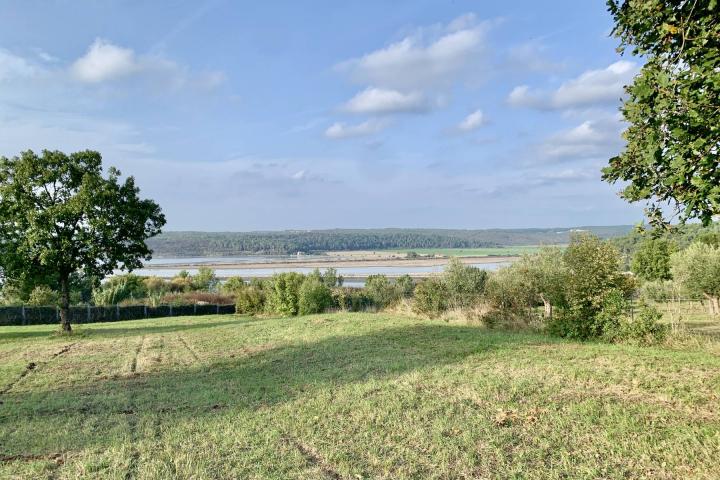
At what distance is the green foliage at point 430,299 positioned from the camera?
2433cm

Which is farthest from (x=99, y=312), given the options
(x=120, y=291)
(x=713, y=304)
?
(x=713, y=304)

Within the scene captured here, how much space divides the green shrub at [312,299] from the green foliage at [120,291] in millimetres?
21470

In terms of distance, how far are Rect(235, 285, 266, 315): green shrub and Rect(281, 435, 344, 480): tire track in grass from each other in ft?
88.1

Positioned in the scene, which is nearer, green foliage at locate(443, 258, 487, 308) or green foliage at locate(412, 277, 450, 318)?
green foliage at locate(412, 277, 450, 318)

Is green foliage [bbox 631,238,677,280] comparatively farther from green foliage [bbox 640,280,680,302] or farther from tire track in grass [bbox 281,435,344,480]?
tire track in grass [bbox 281,435,344,480]

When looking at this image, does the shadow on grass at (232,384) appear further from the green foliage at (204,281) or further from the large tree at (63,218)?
the green foliage at (204,281)

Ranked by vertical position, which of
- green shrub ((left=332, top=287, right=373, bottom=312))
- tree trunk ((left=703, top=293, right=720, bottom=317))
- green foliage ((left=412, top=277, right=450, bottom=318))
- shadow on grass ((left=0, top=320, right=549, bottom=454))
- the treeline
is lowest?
tree trunk ((left=703, top=293, right=720, bottom=317))

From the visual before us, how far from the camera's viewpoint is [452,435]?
5695 mm

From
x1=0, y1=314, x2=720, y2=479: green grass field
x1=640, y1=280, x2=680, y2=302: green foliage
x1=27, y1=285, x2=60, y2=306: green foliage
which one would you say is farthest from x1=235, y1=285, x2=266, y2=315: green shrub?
x1=640, y1=280, x2=680, y2=302: green foliage

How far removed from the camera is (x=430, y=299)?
2553 cm

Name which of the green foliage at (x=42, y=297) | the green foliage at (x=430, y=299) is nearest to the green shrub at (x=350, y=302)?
the green foliage at (x=430, y=299)

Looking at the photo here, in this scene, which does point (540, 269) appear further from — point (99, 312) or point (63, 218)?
point (99, 312)

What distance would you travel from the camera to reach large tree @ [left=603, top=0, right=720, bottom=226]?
4.87 meters

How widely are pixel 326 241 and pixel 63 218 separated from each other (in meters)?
107
